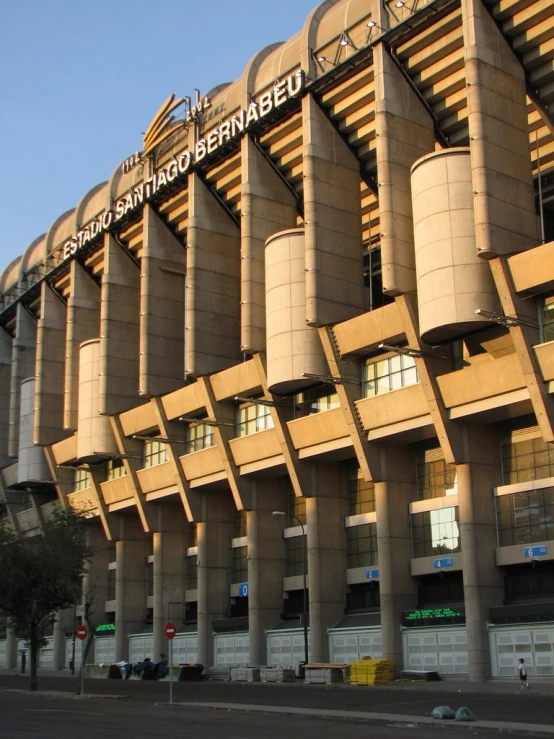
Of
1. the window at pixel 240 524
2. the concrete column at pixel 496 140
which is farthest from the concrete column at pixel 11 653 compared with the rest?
the concrete column at pixel 496 140

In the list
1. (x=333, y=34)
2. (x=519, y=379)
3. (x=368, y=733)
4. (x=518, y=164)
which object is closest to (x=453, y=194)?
(x=518, y=164)

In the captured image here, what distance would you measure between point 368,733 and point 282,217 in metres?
39.6

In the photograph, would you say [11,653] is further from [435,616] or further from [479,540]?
[479,540]

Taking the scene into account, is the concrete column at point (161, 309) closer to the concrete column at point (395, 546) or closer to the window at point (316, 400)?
the window at point (316, 400)

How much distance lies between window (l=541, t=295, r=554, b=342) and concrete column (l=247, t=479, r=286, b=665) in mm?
23061

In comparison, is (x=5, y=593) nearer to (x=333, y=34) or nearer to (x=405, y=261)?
(x=405, y=261)

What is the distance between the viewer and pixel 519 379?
141 ft

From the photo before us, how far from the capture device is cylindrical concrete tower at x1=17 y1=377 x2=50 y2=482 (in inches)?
3214

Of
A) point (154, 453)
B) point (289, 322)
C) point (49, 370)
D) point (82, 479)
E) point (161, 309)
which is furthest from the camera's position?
point (49, 370)

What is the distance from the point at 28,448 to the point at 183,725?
196ft

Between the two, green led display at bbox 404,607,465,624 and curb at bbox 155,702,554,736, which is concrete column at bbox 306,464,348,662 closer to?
green led display at bbox 404,607,465,624

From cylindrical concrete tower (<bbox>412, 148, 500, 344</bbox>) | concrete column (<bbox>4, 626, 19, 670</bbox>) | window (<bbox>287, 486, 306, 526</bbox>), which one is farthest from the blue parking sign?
concrete column (<bbox>4, 626, 19, 670</bbox>)

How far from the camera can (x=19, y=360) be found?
88.4 meters

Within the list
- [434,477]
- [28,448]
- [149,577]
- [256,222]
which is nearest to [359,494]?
[434,477]
